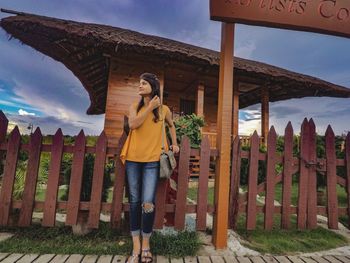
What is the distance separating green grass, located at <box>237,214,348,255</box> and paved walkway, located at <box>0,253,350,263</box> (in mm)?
199

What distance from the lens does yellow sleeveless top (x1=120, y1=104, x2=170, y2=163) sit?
7.98ft

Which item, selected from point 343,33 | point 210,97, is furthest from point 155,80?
point 210,97

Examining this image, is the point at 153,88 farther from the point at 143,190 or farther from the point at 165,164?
the point at 143,190

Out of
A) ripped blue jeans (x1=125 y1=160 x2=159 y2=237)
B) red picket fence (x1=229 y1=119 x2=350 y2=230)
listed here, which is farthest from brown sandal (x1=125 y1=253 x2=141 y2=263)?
red picket fence (x1=229 y1=119 x2=350 y2=230)

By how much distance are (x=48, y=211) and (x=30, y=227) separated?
361 millimetres

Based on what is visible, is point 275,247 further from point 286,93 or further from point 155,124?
point 286,93

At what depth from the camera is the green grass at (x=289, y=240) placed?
2.92 meters

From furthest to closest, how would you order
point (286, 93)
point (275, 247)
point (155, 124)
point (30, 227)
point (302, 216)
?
1. point (286, 93)
2. point (302, 216)
3. point (30, 227)
4. point (275, 247)
5. point (155, 124)

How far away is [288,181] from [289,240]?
29.7 inches

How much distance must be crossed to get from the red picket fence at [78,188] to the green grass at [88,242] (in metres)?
0.12

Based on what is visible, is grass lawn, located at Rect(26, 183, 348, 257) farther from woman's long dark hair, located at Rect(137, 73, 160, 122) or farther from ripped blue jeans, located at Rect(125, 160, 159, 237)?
woman's long dark hair, located at Rect(137, 73, 160, 122)

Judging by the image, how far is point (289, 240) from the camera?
3.13 meters

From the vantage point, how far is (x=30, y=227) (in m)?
3.10

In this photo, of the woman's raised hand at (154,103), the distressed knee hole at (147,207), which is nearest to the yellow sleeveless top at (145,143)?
the woman's raised hand at (154,103)
